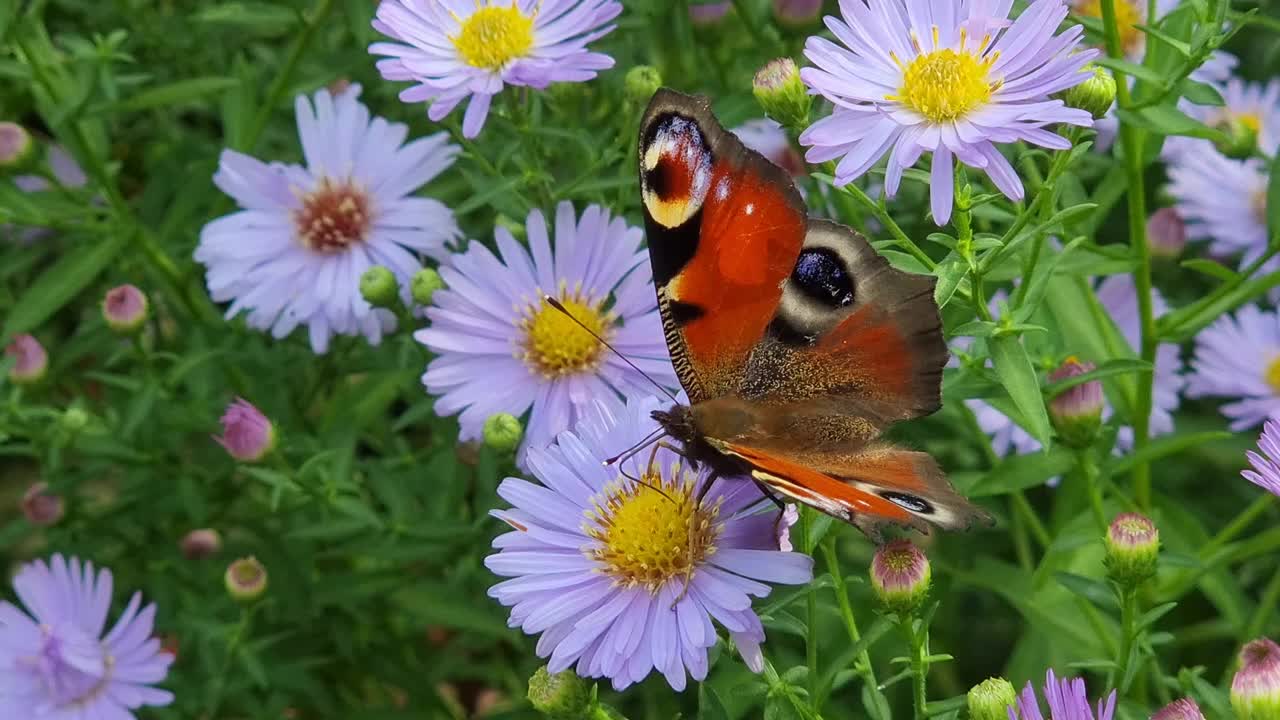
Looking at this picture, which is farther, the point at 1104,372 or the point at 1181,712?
the point at 1104,372

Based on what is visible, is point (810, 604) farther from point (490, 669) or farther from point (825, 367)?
point (490, 669)

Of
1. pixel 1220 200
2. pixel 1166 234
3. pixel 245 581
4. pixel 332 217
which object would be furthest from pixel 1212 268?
pixel 245 581

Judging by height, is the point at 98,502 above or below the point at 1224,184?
below

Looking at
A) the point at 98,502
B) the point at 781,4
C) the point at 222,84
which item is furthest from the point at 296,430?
the point at 781,4

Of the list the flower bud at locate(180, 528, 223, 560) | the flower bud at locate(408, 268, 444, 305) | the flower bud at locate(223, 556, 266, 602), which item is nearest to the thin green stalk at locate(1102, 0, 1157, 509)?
the flower bud at locate(408, 268, 444, 305)

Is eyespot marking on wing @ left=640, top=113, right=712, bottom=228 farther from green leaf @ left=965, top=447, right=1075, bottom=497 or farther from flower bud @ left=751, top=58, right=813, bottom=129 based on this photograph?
green leaf @ left=965, top=447, right=1075, bottom=497

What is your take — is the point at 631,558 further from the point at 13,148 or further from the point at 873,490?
the point at 13,148
